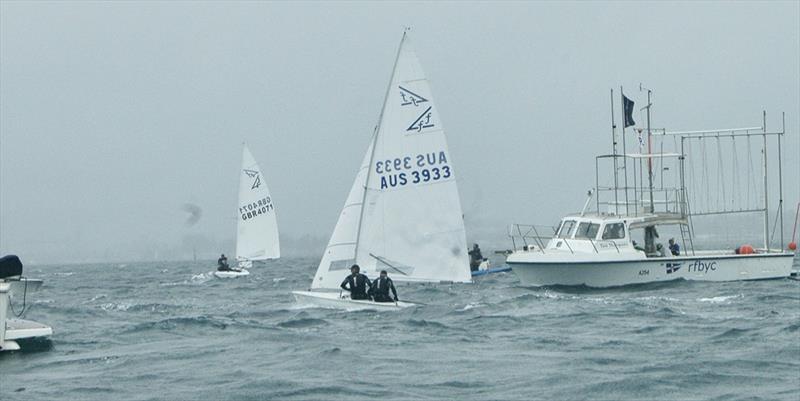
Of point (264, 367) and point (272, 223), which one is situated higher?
point (272, 223)

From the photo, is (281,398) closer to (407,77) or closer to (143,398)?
(143,398)

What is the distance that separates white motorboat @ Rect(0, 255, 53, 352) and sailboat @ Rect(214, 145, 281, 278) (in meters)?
49.4

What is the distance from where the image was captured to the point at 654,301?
3469 centimetres

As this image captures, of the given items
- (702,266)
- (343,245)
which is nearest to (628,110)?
(702,266)

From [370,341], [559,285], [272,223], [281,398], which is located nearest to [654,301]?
[559,285]

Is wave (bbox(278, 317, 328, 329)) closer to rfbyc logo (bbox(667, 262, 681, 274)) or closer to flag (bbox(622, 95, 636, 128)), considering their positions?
rfbyc logo (bbox(667, 262, 681, 274))

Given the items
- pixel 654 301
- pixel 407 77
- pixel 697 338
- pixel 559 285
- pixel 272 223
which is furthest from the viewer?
pixel 272 223

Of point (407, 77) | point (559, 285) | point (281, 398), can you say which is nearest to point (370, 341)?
point (281, 398)

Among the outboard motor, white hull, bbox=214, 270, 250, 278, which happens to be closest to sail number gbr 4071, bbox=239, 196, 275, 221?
white hull, bbox=214, 270, 250, 278

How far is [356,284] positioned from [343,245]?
171 cm

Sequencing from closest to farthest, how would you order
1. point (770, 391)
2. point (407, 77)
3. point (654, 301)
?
point (770, 391), point (407, 77), point (654, 301)

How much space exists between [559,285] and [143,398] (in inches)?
961

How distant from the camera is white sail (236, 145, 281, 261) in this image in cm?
7556

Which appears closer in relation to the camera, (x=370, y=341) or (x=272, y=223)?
(x=370, y=341)
